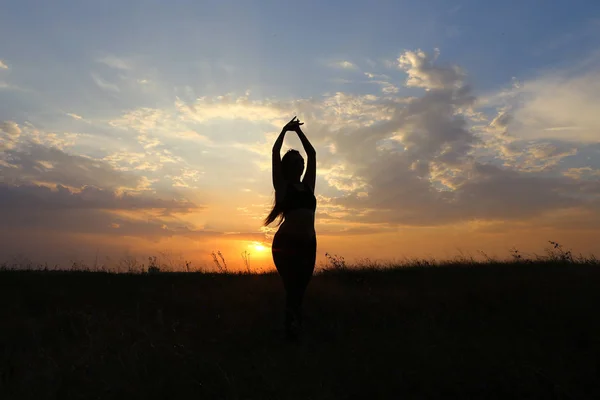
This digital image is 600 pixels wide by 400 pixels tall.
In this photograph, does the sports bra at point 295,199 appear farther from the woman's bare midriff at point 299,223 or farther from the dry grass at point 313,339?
the dry grass at point 313,339

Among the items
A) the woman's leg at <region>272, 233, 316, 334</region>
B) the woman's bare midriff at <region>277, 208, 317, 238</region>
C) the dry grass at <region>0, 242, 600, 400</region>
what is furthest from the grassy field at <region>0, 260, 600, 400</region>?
the woman's bare midriff at <region>277, 208, 317, 238</region>

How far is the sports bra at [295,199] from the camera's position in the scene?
6027 mm

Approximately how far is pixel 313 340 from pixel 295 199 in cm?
202

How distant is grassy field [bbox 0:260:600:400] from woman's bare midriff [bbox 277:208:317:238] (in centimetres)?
150

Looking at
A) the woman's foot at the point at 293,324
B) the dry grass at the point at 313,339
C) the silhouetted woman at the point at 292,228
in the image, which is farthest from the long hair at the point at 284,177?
the dry grass at the point at 313,339

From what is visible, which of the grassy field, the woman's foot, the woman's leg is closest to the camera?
the grassy field

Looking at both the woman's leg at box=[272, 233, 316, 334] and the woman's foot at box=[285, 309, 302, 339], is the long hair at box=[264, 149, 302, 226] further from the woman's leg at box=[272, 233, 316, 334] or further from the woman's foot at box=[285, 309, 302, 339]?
the woman's foot at box=[285, 309, 302, 339]

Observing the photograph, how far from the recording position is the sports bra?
603 centimetres

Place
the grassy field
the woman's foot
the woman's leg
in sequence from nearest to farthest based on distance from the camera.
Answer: the grassy field → the woman's leg → the woman's foot

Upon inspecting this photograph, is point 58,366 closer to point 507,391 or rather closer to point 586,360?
point 507,391

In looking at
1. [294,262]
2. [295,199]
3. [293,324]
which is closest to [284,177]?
[295,199]

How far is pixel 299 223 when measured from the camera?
599 centimetres

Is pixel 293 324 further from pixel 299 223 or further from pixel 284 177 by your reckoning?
pixel 284 177

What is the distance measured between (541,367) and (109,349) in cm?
516
